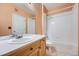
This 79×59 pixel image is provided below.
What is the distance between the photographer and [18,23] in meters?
1.76

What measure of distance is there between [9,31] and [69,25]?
3.56 feet

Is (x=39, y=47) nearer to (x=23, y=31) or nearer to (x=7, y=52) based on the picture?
(x=23, y=31)

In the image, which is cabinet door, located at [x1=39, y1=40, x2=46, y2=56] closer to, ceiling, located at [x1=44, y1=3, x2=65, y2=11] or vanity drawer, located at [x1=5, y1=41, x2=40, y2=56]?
vanity drawer, located at [x1=5, y1=41, x2=40, y2=56]

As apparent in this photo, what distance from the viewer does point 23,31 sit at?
1827mm

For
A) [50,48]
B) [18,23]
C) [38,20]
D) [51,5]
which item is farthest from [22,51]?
[51,5]

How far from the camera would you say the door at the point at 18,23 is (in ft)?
5.67

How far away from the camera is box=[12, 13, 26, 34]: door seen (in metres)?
1.73

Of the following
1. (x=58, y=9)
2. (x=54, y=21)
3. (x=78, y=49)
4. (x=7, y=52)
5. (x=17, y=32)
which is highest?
(x=58, y=9)

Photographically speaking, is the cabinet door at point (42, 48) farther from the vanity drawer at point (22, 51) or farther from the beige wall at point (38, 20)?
the vanity drawer at point (22, 51)

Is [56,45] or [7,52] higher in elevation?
[7,52]

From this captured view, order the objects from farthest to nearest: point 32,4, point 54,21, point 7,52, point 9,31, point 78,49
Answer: point 78,49 < point 54,21 < point 32,4 < point 9,31 < point 7,52

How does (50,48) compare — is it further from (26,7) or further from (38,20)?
(26,7)

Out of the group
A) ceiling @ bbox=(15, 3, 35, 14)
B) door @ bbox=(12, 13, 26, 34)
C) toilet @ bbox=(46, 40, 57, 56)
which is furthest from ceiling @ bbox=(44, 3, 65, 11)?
toilet @ bbox=(46, 40, 57, 56)

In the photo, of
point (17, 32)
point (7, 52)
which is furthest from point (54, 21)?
point (7, 52)
